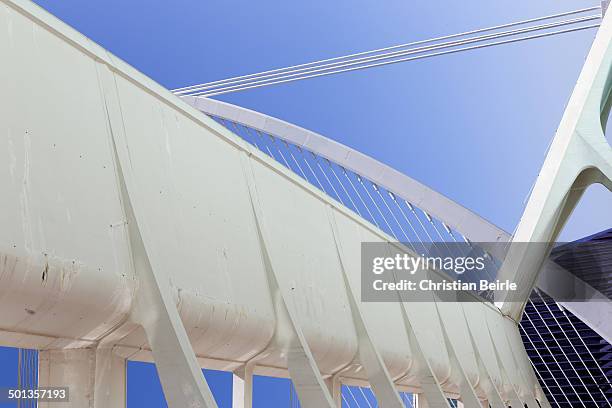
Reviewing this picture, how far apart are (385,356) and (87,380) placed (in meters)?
5.75

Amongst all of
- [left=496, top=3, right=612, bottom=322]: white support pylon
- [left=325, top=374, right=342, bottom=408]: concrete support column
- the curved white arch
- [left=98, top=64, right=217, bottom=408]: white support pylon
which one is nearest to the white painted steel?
[left=98, top=64, right=217, bottom=408]: white support pylon

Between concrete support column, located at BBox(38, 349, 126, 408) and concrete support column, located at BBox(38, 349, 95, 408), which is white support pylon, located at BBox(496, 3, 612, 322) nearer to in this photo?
concrete support column, located at BBox(38, 349, 126, 408)

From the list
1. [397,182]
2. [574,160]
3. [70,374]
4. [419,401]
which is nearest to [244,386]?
[70,374]

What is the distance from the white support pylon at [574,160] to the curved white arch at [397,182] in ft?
41.1

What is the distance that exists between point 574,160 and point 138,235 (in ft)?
49.2

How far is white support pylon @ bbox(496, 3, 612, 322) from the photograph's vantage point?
18844 millimetres

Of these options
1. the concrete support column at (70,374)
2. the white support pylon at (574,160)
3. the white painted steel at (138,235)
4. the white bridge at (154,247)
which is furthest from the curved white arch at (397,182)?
the concrete support column at (70,374)

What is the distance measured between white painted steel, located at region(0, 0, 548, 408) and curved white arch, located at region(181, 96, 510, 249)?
24.4 m

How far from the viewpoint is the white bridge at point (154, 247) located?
5.05m

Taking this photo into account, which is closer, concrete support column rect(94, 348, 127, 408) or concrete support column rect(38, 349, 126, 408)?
concrete support column rect(38, 349, 126, 408)

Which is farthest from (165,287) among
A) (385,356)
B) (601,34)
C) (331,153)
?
(331,153)

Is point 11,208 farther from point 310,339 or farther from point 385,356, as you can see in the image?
point 385,356

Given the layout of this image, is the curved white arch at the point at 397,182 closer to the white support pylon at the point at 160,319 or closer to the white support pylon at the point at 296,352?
the white support pylon at the point at 296,352

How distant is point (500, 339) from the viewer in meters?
21.2
